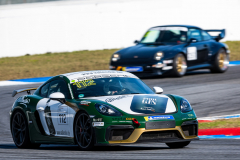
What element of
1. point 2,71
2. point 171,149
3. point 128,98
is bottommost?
point 2,71

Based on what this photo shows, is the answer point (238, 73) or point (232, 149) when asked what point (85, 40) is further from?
point (232, 149)

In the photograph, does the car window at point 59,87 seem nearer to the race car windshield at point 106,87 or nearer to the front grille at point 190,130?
the race car windshield at point 106,87

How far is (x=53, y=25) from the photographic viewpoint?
2291cm

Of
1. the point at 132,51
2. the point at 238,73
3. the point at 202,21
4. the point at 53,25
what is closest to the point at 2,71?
the point at 53,25

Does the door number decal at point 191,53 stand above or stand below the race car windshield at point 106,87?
below

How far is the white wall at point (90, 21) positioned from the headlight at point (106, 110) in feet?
53.3

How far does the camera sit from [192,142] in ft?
25.0

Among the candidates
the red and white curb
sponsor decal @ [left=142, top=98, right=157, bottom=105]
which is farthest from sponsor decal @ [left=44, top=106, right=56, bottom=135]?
the red and white curb

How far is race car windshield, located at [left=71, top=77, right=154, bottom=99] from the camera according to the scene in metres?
7.20

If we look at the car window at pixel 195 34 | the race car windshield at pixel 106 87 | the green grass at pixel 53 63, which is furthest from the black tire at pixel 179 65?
the race car windshield at pixel 106 87

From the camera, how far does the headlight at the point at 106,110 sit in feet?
21.1

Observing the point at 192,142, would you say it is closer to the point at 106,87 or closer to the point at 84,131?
the point at 106,87

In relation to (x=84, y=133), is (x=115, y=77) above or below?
above

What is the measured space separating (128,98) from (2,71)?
43.1 feet
